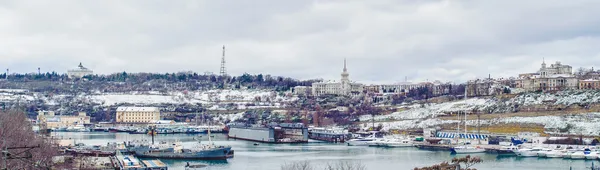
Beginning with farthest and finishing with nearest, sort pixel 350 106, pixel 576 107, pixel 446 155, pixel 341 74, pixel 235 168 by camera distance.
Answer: pixel 341 74, pixel 350 106, pixel 576 107, pixel 446 155, pixel 235 168

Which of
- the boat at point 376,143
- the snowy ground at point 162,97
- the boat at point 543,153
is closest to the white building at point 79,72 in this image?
the snowy ground at point 162,97

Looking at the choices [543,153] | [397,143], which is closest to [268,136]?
[397,143]

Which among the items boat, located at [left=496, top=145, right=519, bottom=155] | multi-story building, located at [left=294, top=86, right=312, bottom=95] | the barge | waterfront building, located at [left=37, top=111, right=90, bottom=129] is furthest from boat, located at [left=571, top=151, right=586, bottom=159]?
multi-story building, located at [left=294, top=86, right=312, bottom=95]

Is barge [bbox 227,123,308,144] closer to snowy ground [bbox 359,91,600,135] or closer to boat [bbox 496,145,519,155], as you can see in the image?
snowy ground [bbox 359,91,600,135]

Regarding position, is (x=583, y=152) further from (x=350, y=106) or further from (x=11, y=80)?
(x=11, y=80)

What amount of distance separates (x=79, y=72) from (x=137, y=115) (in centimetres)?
3861

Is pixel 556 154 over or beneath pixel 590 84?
beneath

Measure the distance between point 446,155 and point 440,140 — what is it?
599 cm

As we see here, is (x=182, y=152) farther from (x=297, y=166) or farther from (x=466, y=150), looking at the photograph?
(x=297, y=166)

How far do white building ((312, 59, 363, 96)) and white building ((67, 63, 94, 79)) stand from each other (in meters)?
37.3

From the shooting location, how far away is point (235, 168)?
22781 millimetres

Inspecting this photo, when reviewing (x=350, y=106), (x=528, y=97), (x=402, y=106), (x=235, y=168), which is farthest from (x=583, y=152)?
(x=350, y=106)

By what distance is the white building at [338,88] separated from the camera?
75.7 meters

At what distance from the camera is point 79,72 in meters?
97.4
